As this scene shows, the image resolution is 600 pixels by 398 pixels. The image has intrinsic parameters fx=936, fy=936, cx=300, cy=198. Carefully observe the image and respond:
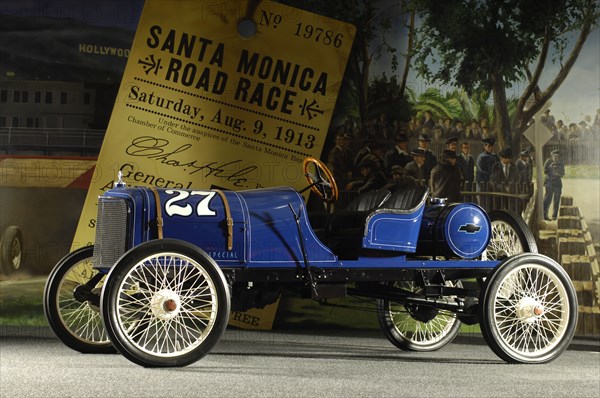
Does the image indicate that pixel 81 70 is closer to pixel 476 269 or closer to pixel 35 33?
pixel 35 33

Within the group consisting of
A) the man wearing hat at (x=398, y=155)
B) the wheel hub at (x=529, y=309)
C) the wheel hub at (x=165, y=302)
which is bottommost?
the wheel hub at (x=529, y=309)

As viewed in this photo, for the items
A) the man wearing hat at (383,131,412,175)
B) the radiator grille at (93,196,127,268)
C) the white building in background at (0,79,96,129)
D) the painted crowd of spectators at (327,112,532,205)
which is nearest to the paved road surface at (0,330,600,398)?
the radiator grille at (93,196,127,268)

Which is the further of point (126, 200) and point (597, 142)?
point (597, 142)

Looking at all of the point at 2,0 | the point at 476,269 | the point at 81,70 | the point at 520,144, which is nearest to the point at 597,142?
the point at 520,144

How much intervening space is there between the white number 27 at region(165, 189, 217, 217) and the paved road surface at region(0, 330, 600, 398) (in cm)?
90

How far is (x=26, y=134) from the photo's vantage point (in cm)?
829

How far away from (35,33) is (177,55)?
1277 mm

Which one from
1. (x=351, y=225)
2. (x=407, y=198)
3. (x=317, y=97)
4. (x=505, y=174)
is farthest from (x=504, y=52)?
(x=351, y=225)

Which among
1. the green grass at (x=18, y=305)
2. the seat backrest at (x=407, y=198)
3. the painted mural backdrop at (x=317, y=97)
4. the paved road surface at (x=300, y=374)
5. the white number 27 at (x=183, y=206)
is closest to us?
the paved road surface at (x=300, y=374)

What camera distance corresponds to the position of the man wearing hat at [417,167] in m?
8.47

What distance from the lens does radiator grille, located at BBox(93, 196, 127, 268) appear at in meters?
5.24

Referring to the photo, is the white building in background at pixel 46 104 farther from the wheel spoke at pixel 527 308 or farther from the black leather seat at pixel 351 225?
the wheel spoke at pixel 527 308
